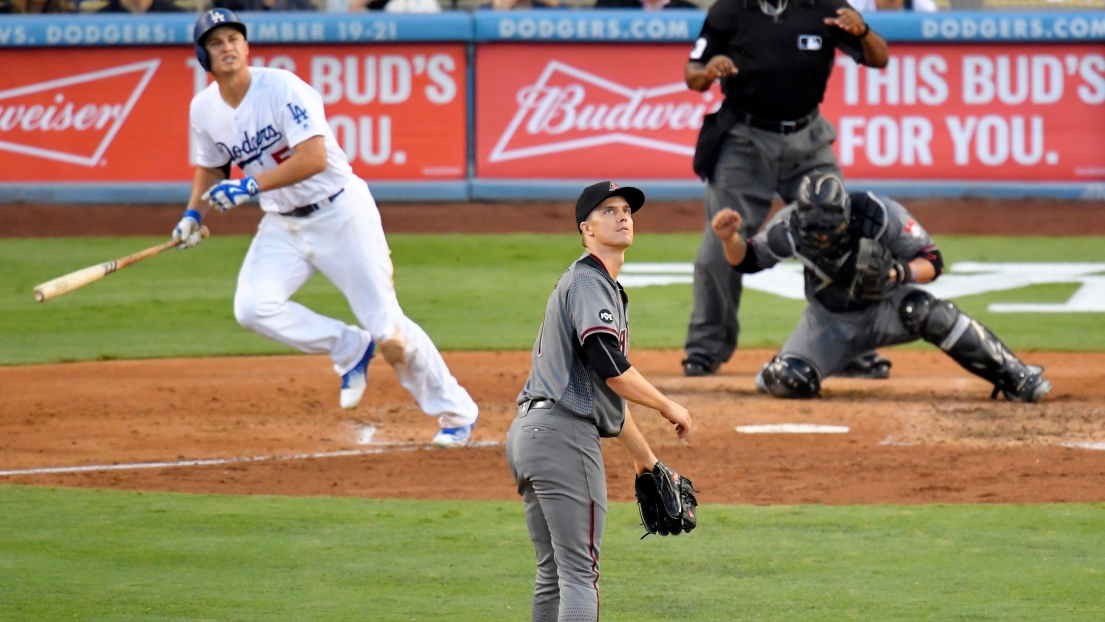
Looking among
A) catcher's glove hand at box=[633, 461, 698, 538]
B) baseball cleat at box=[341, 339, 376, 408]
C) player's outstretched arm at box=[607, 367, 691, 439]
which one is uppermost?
player's outstretched arm at box=[607, 367, 691, 439]

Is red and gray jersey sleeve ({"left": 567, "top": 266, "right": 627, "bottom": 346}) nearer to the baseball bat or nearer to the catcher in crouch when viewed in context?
the baseball bat

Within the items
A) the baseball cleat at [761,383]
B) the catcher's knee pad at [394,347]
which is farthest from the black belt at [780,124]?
the catcher's knee pad at [394,347]

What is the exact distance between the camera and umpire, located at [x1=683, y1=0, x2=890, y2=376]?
30.8ft

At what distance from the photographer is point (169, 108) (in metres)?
15.2

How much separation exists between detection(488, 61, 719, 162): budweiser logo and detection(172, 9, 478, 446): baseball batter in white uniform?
7.59 metres

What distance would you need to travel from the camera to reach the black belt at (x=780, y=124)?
9.46 meters

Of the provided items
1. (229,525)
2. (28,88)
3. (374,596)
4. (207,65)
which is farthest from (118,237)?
(374,596)

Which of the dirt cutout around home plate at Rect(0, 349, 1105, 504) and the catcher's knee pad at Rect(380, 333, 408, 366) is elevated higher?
the catcher's knee pad at Rect(380, 333, 408, 366)

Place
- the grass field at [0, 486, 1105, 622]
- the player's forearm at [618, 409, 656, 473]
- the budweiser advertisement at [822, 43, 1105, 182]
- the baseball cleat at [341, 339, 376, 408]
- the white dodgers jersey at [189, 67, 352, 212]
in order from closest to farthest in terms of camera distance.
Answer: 1. the player's forearm at [618, 409, 656, 473]
2. the grass field at [0, 486, 1105, 622]
3. the white dodgers jersey at [189, 67, 352, 212]
4. the baseball cleat at [341, 339, 376, 408]
5. the budweiser advertisement at [822, 43, 1105, 182]

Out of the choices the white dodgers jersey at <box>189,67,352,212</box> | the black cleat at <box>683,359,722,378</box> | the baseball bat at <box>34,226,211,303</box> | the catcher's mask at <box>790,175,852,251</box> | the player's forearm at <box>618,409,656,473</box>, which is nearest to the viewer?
the player's forearm at <box>618,409,656,473</box>

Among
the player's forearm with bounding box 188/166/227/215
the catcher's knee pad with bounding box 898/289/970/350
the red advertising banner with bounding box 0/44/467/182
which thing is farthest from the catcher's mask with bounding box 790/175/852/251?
the red advertising banner with bounding box 0/44/467/182

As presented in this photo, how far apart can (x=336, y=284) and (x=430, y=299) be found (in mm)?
5016

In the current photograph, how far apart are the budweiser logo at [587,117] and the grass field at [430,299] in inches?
38.5

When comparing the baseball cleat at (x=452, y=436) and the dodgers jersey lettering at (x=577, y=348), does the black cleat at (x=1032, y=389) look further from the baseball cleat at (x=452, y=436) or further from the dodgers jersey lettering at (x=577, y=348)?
the dodgers jersey lettering at (x=577, y=348)
